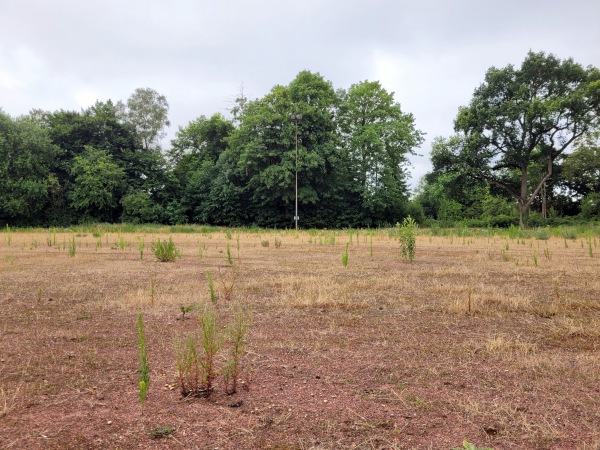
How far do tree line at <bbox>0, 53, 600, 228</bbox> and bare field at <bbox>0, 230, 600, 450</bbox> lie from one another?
86.1 ft

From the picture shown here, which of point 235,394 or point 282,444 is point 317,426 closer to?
point 282,444

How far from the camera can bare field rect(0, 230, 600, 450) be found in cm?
209

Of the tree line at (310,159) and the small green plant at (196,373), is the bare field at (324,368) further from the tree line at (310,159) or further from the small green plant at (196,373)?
the tree line at (310,159)

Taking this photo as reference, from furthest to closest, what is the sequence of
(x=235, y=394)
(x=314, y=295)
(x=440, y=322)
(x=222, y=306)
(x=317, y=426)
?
1. (x=314, y=295)
2. (x=222, y=306)
3. (x=440, y=322)
4. (x=235, y=394)
5. (x=317, y=426)

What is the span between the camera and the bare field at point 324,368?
2.09 m

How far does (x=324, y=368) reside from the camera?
116 inches

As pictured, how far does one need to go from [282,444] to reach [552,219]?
1455 inches

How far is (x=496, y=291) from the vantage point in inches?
218

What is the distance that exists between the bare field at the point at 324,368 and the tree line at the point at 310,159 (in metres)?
26.3

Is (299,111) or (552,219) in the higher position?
(299,111)

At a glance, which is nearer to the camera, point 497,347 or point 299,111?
point 497,347

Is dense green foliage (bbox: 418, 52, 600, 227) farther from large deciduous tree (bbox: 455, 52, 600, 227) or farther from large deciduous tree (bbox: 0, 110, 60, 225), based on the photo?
large deciduous tree (bbox: 0, 110, 60, 225)

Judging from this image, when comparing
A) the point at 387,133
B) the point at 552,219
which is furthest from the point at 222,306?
the point at 552,219

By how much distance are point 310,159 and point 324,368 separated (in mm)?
29173
